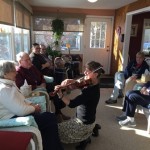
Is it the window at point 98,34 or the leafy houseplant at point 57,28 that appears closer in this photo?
the leafy houseplant at point 57,28

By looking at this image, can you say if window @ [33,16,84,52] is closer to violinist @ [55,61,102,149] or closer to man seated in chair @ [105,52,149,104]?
man seated in chair @ [105,52,149,104]

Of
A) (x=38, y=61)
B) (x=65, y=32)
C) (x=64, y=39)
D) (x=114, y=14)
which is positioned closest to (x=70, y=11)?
(x=65, y=32)

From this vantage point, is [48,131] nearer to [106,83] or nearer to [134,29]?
[106,83]

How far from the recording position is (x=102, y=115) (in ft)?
11.1

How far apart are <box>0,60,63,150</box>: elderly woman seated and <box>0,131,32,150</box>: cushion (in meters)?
0.34

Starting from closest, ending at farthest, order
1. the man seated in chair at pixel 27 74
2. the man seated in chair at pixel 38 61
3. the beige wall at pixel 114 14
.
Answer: the man seated in chair at pixel 27 74 → the man seated in chair at pixel 38 61 → the beige wall at pixel 114 14

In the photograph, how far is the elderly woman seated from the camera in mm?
1748

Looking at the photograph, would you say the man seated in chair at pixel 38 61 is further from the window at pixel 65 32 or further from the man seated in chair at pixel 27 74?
the window at pixel 65 32

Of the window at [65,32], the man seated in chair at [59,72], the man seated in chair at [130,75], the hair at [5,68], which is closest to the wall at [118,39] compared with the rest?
the window at [65,32]

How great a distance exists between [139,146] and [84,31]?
4.51 meters

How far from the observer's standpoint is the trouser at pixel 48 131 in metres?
1.83

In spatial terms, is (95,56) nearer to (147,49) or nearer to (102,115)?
(147,49)

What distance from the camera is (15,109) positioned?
1.78 metres

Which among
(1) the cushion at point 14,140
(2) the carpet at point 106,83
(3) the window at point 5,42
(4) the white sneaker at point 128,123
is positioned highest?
(3) the window at point 5,42
